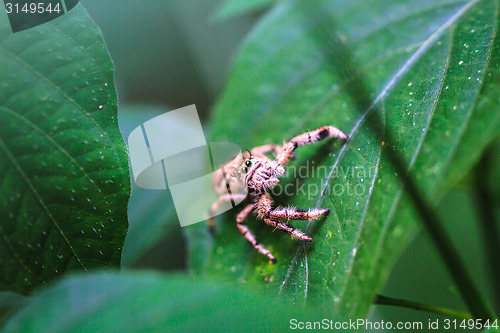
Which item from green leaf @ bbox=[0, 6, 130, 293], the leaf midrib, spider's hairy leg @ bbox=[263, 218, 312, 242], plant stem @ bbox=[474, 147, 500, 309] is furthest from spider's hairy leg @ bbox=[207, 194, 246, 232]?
plant stem @ bbox=[474, 147, 500, 309]

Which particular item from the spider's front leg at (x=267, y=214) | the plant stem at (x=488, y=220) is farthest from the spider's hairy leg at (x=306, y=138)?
the plant stem at (x=488, y=220)

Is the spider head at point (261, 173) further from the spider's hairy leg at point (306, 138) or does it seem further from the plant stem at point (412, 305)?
the plant stem at point (412, 305)

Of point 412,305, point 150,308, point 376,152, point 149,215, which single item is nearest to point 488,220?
point 412,305

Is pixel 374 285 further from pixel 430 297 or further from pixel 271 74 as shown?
pixel 430 297

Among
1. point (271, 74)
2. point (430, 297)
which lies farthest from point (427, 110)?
point (430, 297)

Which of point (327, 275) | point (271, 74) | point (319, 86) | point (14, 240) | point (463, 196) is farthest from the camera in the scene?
point (463, 196)

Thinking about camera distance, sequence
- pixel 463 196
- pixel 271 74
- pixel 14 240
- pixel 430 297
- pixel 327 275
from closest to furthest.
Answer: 1. pixel 14 240
2. pixel 327 275
3. pixel 271 74
4. pixel 430 297
5. pixel 463 196

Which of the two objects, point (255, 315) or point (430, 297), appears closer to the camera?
point (255, 315)
